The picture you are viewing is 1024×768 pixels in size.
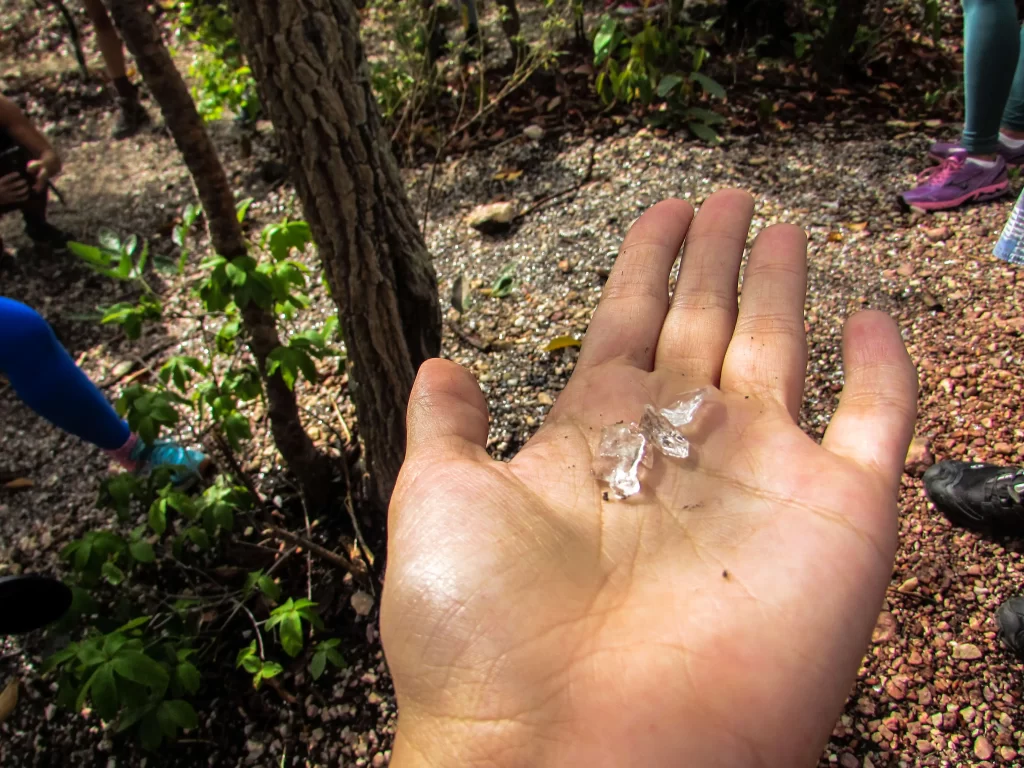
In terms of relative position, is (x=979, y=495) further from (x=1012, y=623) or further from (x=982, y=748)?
(x=982, y=748)

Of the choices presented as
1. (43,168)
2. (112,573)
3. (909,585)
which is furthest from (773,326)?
(43,168)

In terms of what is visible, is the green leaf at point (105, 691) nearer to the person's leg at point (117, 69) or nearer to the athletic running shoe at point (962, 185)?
the athletic running shoe at point (962, 185)

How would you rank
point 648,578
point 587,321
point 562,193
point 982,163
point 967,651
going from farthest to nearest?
point 562,193 → point 982,163 → point 587,321 → point 967,651 → point 648,578

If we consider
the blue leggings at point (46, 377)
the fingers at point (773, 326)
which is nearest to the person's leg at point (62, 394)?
the blue leggings at point (46, 377)

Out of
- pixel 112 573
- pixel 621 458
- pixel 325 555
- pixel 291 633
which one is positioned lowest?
pixel 325 555

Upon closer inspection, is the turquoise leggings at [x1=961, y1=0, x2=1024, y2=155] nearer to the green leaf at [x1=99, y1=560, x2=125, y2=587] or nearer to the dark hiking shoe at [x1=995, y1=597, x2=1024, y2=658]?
the dark hiking shoe at [x1=995, y1=597, x2=1024, y2=658]

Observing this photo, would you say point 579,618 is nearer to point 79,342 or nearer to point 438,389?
point 438,389
